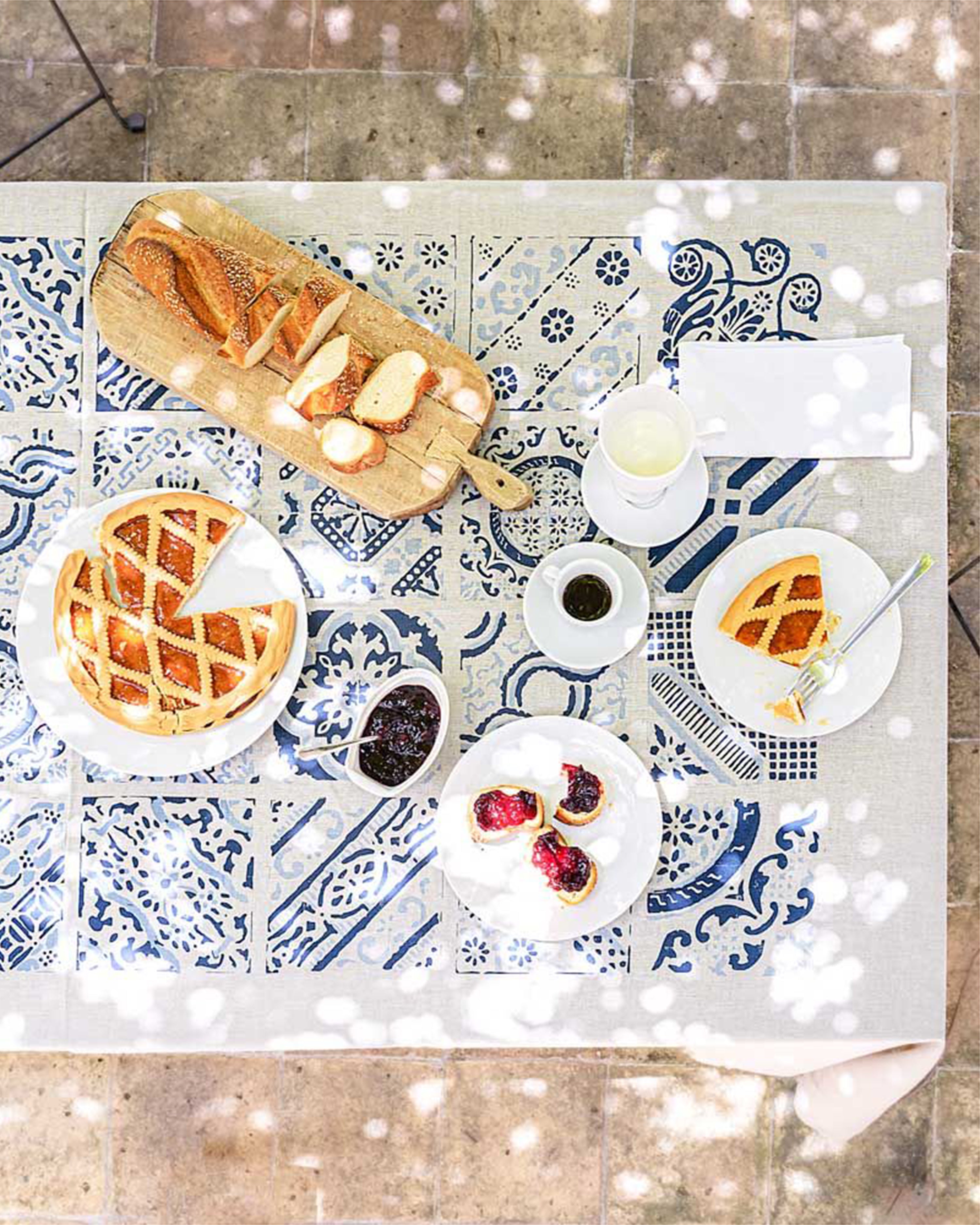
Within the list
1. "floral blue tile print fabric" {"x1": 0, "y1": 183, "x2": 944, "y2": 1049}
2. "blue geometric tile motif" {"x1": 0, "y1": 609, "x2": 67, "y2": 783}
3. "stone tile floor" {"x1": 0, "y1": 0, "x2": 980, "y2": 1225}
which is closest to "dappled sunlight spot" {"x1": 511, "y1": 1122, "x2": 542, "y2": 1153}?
"stone tile floor" {"x1": 0, "y1": 0, "x2": 980, "y2": 1225}

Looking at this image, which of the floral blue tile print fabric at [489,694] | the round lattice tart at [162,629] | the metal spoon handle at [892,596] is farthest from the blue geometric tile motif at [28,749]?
the metal spoon handle at [892,596]

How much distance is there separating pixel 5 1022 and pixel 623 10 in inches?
93.4

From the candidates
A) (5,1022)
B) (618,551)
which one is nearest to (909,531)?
(618,551)

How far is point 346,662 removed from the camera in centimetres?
173

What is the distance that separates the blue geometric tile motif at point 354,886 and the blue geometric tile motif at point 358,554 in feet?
1.05

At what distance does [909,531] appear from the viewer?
172cm

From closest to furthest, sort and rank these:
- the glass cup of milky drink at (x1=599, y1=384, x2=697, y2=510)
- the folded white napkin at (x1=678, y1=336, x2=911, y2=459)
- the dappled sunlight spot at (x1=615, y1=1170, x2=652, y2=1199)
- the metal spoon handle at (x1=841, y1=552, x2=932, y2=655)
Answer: the metal spoon handle at (x1=841, y1=552, x2=932, y2=655) → the glass cup of milky drink at (x1=599, y1=384, x2=697, y2=510) → the folded white napkin at (x1=678, y1=336, x2=911, y2=459) → the dappled sunlight spot at (x1=615, y1=1170, x2=652, y2=1199)

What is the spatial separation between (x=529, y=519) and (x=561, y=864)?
515 millimetres

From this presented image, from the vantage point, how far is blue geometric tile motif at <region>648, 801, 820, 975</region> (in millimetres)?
1704

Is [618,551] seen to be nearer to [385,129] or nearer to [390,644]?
[390,644]

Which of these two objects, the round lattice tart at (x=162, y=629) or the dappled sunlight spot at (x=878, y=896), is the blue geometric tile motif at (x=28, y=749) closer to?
the round lattice tart at (x=162, y=629)

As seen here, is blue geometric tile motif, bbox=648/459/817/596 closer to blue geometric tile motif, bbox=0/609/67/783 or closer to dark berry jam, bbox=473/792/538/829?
dark berry jam, bbox=473/792/538/829

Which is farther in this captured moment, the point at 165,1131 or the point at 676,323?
the point at 165,1131

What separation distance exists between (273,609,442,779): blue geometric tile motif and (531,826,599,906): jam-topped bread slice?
307 mm
